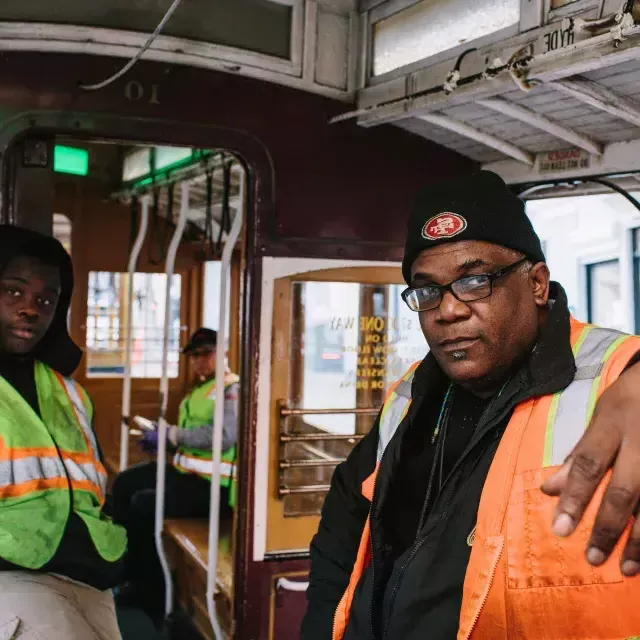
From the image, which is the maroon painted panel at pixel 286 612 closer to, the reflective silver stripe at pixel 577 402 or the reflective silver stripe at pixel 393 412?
the reflective silver stripe at pixel 393 412

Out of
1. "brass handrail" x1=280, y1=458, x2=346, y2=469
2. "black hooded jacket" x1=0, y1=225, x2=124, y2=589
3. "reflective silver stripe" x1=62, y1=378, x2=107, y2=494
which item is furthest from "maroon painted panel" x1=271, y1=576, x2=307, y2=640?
"reflective silver stripe" x1=62, y1=378, x2=107, y2=494

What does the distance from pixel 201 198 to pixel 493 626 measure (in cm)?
508

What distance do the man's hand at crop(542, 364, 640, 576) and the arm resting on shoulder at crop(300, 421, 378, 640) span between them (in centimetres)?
83

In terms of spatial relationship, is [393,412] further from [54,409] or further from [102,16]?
[102,16]

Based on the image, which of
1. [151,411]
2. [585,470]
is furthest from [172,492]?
[585,470]

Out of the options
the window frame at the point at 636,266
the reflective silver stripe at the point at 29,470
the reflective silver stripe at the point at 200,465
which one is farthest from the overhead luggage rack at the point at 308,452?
the window frame at the point at 636,266

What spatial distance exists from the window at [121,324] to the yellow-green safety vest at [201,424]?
34.4 inches

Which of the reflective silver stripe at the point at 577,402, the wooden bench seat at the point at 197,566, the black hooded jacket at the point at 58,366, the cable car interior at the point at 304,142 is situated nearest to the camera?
the reflective silver stripe at the point at 577,402

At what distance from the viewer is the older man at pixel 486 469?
120cm

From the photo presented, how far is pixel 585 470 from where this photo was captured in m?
1.12

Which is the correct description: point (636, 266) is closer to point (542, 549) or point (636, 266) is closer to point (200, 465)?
Result: point (200, 465)

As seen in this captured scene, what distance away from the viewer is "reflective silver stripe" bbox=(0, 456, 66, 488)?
2324 millimetres

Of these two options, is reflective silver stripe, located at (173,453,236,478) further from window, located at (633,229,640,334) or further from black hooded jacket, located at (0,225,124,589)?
window, located at (633,229,640,334)

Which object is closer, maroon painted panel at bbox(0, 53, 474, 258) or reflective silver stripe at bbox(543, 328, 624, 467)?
reflective silver stripe at bbox(543, 328, 624, 467)
